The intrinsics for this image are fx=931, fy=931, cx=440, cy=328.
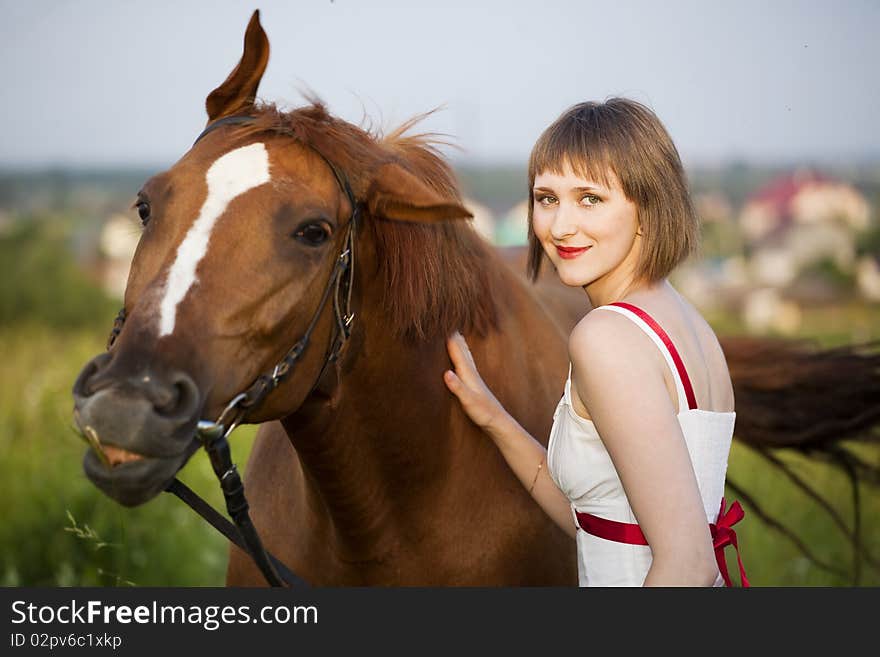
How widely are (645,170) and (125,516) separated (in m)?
→ 4.20

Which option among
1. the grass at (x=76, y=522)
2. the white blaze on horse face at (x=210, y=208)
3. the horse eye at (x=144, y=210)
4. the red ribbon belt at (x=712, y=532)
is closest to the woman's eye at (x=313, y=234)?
the white blaze on horse face at (x=210, y=208)

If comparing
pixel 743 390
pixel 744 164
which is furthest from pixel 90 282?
pixel 744 164

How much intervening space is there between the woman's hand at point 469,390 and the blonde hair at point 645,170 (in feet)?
2.01

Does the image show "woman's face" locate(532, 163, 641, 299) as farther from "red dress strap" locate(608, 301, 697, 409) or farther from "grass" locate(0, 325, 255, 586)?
"grass" locate(0, 325, 255, 586)

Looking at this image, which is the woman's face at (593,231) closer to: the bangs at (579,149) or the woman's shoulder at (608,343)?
the bangs at (579,149)

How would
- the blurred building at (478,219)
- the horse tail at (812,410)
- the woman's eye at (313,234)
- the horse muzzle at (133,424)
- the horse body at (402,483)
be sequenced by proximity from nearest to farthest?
the horse muzzle at (133,424)
the woman's eye at (313,234)
the horse body at (402,483)
the blurred building at (478,219)
the horse tail at (812,410)

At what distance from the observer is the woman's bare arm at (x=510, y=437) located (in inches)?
106

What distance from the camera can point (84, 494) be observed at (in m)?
5.32

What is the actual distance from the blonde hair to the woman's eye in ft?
2.01

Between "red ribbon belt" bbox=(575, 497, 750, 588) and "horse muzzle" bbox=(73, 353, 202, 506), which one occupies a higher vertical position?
"horse muzzle" bbox=(73, 353, 202, 506)

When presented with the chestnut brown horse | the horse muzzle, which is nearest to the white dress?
the chestnut brown horse

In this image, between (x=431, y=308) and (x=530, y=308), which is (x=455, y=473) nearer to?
(x=431, y=308)

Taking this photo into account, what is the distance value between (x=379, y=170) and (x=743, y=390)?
2728mm

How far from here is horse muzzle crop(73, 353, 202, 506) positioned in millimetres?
1790
